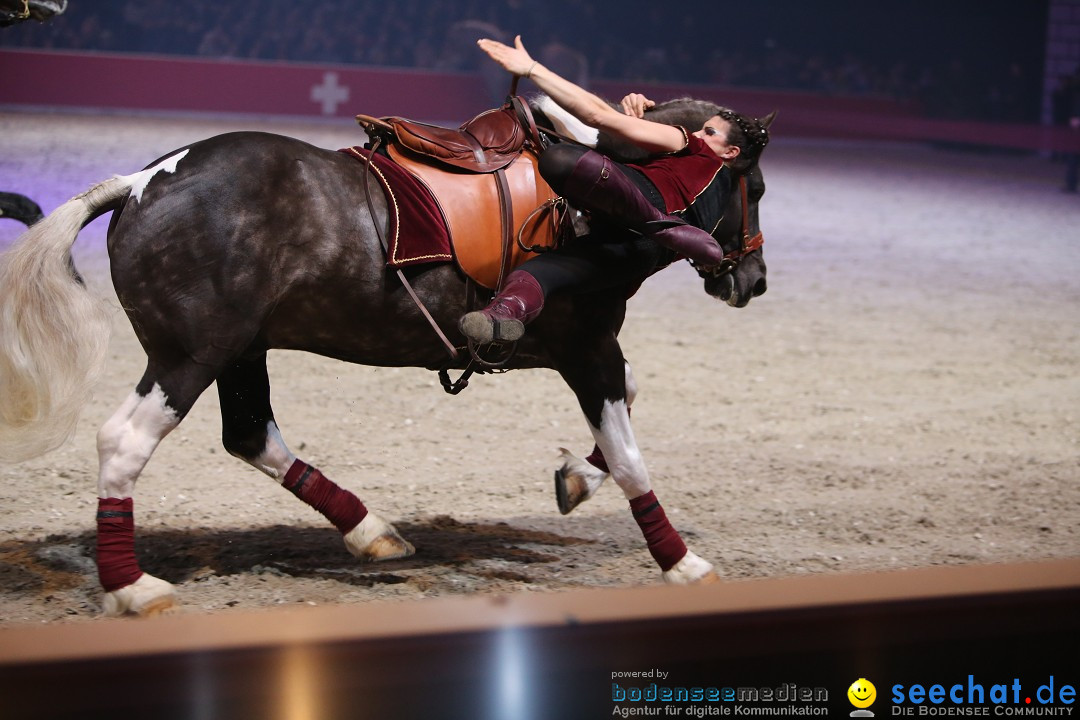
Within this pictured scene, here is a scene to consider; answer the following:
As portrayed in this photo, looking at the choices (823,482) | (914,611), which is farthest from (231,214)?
(823,482)

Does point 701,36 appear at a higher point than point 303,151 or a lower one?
higher

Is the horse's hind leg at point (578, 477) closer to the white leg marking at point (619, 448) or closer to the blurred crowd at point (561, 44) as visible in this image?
the white leg marking at point (619, 448)

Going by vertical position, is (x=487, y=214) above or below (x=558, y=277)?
above

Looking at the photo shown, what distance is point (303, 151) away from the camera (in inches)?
131

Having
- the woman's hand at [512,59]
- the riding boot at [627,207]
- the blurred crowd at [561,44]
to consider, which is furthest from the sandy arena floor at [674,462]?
the blurred crowd at [561,44]

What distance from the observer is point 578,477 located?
4070mm

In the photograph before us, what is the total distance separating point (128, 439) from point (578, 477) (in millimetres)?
1655

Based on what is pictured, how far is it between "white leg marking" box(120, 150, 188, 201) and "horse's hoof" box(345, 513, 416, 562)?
137cm

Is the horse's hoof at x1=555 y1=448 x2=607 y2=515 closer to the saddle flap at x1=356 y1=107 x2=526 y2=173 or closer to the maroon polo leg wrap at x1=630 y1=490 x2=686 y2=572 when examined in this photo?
the maroon polo leg wrap at x1=630 y1=490 x2=686 y2=572

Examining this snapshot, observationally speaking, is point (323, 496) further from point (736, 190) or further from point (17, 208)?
point (736, 190)

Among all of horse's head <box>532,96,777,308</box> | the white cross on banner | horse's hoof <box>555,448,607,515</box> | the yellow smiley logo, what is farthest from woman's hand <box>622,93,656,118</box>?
the white cross on banner

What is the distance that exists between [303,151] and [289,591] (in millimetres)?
1424

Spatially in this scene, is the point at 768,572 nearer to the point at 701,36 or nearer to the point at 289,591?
the point at 289,591

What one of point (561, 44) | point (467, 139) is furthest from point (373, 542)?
point (561, 44)
